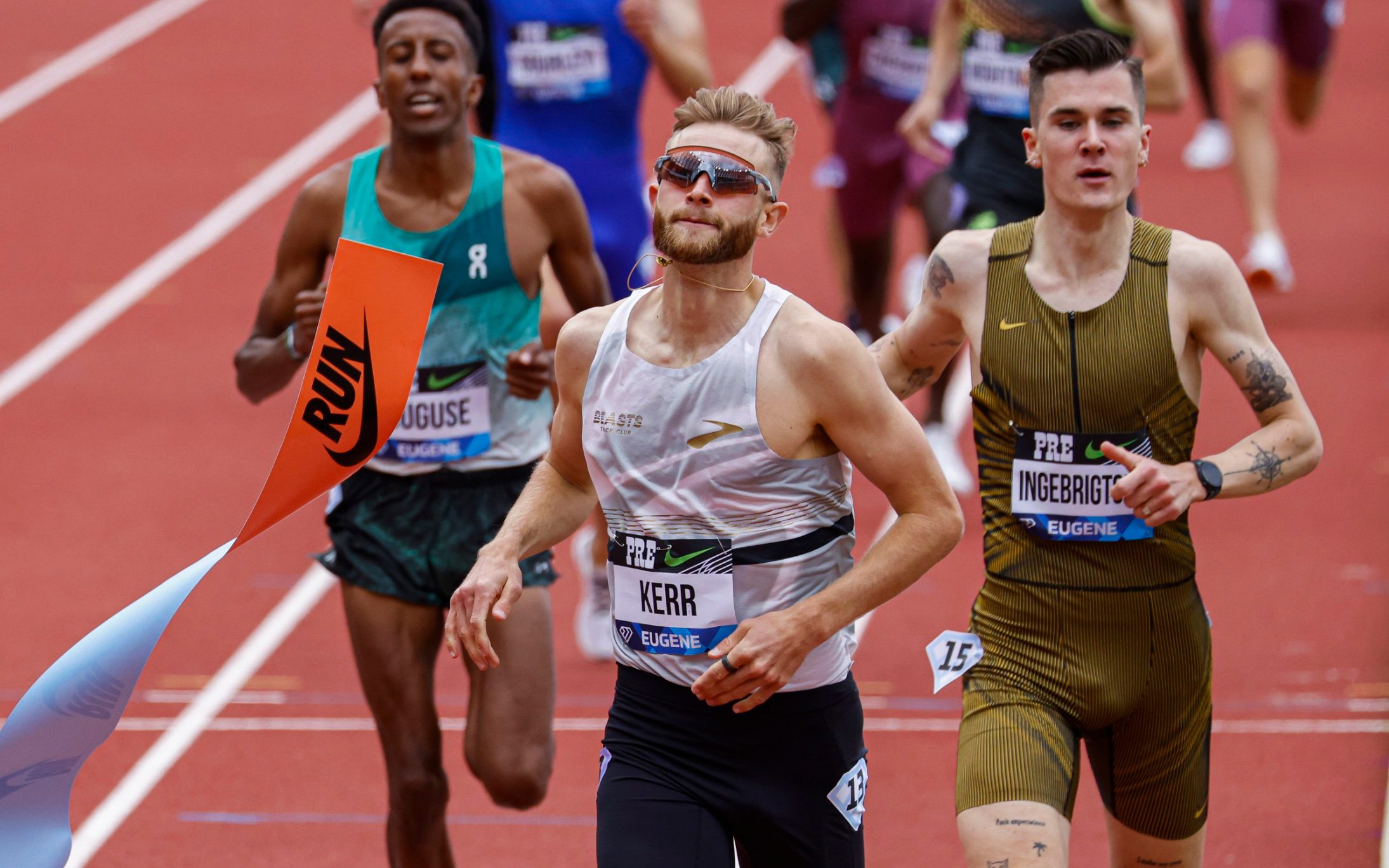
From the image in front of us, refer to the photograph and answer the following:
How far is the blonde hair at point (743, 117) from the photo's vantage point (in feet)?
13.4

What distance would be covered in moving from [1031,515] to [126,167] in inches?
461

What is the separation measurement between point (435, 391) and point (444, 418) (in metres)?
0.07

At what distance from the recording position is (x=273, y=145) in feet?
50.6

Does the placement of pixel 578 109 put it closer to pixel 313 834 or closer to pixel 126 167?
pixel 313 834

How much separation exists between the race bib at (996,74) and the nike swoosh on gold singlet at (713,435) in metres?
4.26

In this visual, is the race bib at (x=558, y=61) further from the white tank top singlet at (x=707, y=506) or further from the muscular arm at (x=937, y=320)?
the white tank top singlet at (x=707, y=506)

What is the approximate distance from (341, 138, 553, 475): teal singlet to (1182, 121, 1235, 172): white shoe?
33.7 feet

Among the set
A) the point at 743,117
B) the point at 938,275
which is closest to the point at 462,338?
the point at 938,275

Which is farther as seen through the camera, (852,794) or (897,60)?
(897,60)

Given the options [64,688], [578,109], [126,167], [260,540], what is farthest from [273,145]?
[64,688]

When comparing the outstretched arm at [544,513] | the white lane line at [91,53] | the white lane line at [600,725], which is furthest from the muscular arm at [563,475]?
the white lane line at [91,53]

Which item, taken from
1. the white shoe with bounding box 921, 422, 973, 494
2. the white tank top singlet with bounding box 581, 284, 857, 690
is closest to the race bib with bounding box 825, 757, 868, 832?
the white tank top singlet with bounding box 581, 284, 857, 690

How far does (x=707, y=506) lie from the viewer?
4031 millimetres

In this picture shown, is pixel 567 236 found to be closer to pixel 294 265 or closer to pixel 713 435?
pixel 294 265
